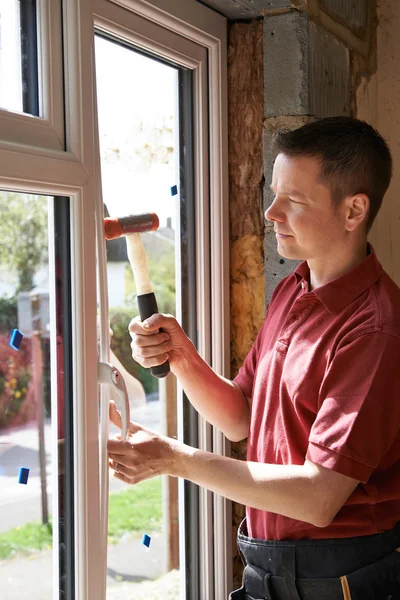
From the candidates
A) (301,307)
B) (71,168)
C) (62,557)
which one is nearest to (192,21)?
(71,168)

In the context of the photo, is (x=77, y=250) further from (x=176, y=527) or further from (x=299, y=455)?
(x=176, y=527)

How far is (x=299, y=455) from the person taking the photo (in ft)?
4.63

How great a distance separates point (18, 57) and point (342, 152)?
0.63 m

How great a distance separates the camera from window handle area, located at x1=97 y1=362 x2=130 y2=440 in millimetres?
1366

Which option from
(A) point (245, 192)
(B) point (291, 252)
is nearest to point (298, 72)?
(A) point (245, 192)

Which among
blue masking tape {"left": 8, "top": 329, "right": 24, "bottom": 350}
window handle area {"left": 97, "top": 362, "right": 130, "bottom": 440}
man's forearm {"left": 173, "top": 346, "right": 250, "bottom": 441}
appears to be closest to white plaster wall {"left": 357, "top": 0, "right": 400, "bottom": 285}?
man's forearm {"left": 173, "top": 346, "right": 250, "bottom": 441}

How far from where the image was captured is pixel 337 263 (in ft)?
4.88

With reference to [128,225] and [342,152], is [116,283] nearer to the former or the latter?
[128,225]

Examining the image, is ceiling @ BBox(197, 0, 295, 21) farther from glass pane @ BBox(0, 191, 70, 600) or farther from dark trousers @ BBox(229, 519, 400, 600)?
dark trousers @ BBox(229, 519, 400, 600)

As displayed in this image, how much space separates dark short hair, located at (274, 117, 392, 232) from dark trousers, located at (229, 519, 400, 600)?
2.15 feet

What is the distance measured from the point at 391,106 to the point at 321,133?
83 cm

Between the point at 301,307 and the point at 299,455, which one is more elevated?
the point at 301,307

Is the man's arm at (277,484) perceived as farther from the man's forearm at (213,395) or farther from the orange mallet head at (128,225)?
the orange mallet head at (128,225)

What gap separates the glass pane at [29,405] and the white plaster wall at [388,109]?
117 cm
